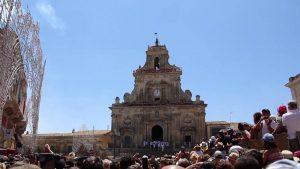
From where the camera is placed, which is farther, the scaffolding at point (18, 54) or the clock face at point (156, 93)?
the clock face at point (156, 93)

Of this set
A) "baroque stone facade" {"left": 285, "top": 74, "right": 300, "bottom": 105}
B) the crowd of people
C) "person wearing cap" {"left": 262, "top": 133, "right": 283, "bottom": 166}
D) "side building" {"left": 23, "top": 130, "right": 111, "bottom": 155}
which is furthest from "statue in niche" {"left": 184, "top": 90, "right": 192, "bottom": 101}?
"person wearing cap" {"left": 262, "top": 133, "right": 283, "bottom": 166}

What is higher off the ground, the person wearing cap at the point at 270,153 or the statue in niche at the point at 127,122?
the statue in niche at the point at 127,122

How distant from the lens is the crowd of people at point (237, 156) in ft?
14.6

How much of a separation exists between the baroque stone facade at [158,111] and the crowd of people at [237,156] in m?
34.6

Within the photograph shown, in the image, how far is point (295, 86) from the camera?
35.0 meters

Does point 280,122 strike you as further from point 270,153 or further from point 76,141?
point 76,141

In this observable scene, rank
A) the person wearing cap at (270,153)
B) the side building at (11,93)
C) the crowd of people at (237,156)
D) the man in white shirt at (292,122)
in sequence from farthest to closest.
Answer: the side building at (11,93), the man in white shirt at (292,122), the person wearing cap at (270,153), the crowd of people at (237,156)

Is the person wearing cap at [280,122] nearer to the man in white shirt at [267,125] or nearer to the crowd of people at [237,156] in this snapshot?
the crowd of people at [237,156]

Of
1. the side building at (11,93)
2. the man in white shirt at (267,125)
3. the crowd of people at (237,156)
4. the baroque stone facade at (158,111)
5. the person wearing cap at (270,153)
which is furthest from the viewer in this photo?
the baroque stone facade at (158,111)

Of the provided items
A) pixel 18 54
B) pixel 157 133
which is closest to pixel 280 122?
pixel 18 54

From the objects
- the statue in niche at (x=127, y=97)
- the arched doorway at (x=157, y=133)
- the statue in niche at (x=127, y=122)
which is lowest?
the arched doorway at (x=157, y=133)

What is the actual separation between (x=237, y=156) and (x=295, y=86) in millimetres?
31476

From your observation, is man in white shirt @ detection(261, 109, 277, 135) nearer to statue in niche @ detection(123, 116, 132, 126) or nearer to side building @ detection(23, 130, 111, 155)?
statue in niche @ detection(123, 116, 132, 126)

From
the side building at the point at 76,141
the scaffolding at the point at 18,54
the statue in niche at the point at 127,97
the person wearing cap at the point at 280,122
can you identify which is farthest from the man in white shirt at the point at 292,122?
the side building at the point at 76,141
